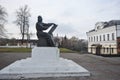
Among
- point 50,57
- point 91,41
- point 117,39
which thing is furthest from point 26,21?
point 50,57

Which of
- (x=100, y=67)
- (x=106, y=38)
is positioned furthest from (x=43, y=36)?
(x=106, y=38)

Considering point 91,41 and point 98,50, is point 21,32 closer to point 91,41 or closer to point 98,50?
point 91,41

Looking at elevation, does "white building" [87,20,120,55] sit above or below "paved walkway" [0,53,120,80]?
above

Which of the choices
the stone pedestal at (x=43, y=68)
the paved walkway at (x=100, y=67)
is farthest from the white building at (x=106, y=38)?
the stone pedestal at (x=43, y=68)

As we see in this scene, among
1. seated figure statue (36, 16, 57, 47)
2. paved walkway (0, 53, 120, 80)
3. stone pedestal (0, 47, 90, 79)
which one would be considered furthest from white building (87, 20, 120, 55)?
stone pedestal (0, 47, 90, 79)

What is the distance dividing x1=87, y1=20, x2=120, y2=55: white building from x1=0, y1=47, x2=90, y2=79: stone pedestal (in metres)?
19.8

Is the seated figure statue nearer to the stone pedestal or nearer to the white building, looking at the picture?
the stone pedestal

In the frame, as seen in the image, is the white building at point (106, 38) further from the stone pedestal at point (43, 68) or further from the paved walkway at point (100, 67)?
the stone pedestal at point (43, 68)

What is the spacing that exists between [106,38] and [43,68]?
2984 centimetres

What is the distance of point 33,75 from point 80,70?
247 cm

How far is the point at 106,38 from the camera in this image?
128 feet

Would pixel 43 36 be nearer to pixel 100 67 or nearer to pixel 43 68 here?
pixel 43 68

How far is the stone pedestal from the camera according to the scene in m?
10.0

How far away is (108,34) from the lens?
3797cm
